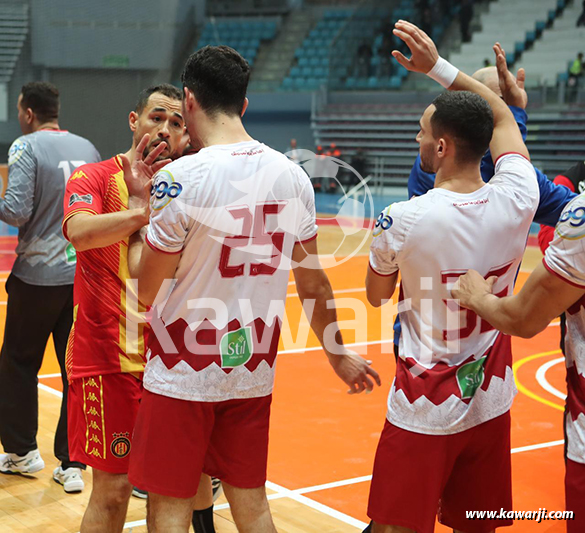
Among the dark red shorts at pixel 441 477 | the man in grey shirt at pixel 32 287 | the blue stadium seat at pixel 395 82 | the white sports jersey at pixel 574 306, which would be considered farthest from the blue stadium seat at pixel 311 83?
the white sports jersey at pixel 574 306

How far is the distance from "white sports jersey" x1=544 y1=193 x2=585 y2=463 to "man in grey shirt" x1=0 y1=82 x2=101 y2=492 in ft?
10.2

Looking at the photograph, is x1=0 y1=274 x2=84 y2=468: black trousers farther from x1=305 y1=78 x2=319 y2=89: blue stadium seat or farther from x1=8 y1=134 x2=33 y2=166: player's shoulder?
x1=305 y1=78 x2=319 y2=89: blue stadium seat

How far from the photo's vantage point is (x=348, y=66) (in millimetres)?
25938

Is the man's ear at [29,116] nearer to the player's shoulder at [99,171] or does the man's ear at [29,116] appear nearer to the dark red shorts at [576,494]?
the player's shoulder at [99,171]

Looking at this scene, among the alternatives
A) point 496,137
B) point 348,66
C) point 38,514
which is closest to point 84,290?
point 38,514

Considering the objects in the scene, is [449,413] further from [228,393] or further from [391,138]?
[391,138]

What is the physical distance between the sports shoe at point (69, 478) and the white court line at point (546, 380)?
3702mm

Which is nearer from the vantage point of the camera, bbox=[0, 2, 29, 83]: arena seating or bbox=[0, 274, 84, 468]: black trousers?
bbox=[0, 274, 84, 468]: black trousers

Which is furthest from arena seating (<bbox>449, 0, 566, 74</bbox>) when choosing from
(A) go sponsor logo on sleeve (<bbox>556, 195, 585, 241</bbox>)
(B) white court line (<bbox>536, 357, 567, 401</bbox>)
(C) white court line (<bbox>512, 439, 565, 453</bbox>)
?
(A) go sponsor logo on sleeve (<bbox>556, 195, 585, 241</bbox>)

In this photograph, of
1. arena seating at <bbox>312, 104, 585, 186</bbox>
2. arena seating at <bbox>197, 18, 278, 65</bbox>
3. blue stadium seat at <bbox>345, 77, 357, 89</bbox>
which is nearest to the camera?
arena seating at <bbox>312, 104, 585, 186</bbox>

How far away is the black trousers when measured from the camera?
4.80m

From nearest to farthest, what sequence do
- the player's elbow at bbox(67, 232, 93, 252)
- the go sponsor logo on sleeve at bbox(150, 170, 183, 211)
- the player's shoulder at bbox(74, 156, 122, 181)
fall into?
1. the go sponsor logo on sleeve at bbox(150, 170, 183, 211)
2. the player's elbow at bbox(67, 232, 93, 252)
3. the player's shoulder at bbox(74, 156, 122, 181)

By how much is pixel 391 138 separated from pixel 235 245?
22.2 metres

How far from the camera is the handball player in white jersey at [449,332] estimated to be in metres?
2.82
